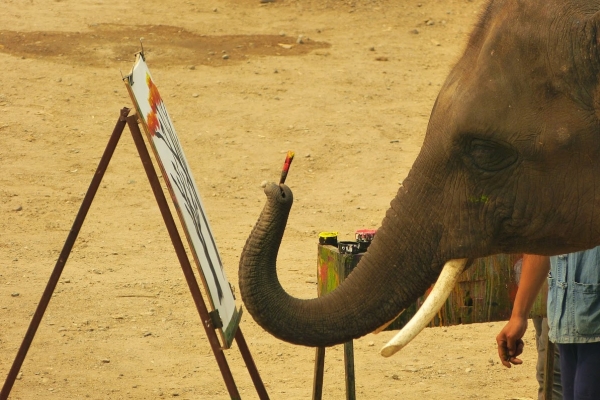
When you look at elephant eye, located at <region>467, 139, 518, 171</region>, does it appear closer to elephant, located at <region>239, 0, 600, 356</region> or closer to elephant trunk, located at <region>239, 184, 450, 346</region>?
elephant, located at <region>239, 0, 600, 356</region>

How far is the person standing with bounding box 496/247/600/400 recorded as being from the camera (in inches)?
163

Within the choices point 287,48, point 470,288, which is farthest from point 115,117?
point 470,288

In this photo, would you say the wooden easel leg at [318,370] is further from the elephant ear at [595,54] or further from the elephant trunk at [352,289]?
the elephant ear at [595,54]

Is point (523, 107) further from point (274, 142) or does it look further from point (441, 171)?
point (274, 142)

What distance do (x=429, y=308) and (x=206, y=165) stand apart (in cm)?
660

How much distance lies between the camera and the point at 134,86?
4.08 metres

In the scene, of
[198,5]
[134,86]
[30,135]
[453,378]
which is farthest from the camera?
[198,5]

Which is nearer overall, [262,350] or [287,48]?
[262,350]

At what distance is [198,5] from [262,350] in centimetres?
866

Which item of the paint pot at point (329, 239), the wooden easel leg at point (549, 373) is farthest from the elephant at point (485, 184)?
the wooden easel leg at point (549, 373)

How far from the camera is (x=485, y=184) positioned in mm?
3391

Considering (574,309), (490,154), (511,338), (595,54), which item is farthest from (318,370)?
(595,54)

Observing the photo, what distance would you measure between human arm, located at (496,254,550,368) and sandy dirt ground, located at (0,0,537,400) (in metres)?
1.05

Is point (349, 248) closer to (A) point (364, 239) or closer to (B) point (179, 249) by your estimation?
(A) point (364, 239)
